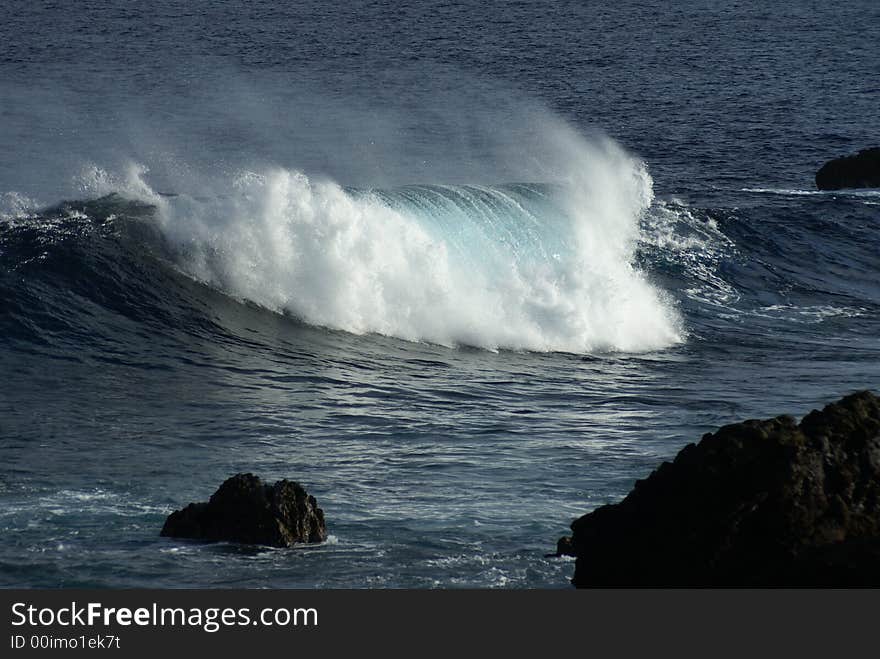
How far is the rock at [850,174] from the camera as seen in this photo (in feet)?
160

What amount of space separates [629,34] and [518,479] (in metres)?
69.6

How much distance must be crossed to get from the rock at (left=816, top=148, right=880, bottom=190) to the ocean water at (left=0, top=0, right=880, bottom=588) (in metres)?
1.02

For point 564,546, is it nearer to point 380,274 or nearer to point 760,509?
point 760,509

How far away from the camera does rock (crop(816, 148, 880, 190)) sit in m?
48.9

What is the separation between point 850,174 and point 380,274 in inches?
988

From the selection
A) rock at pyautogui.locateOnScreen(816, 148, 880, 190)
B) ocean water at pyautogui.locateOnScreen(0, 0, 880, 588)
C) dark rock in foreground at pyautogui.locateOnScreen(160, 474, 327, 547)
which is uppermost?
rock at pyautogui.locateOnScreen(816, 148, 880, 190)

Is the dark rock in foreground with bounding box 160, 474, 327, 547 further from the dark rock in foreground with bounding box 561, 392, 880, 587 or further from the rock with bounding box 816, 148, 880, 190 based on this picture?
the rock with bounding box 816, 148, 880, 190

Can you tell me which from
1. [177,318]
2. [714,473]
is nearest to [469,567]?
[714,473]

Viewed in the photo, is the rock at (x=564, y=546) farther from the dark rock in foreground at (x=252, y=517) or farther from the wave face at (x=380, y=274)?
the wave face at (x=380, y=274)

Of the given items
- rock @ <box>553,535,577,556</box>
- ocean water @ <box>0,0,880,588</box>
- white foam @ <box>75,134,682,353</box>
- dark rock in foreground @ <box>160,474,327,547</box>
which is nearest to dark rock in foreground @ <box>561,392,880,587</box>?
rock @ <box>553,535,577,556</box>

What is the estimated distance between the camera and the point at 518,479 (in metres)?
18.3

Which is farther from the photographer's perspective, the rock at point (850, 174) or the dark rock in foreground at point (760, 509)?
the rock at point (850, 174)

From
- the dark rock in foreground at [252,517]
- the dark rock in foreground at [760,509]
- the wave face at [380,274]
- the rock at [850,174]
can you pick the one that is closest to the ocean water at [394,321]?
the wave face at [380,274]

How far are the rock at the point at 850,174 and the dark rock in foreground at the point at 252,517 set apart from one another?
36.6 m
